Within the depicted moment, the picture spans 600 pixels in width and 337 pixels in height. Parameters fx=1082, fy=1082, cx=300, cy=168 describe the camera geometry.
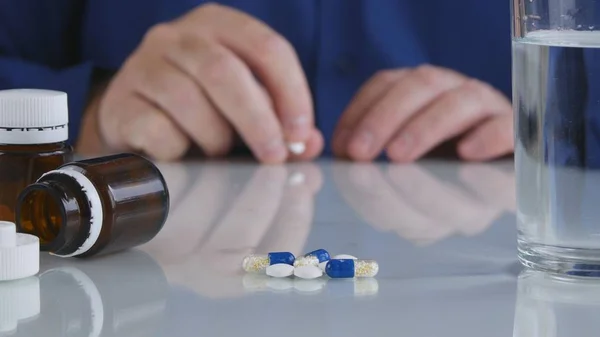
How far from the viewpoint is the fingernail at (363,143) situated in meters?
1.34

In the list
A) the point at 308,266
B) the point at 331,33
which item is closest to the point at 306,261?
the point at 308,266

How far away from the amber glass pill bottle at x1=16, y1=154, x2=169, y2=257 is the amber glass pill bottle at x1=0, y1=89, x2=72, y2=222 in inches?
2.1

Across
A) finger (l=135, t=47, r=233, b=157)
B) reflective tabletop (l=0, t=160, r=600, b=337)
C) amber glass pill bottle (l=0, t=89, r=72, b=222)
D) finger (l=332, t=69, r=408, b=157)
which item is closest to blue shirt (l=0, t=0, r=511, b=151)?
finger (l=332, t=69, r=408, b=157)

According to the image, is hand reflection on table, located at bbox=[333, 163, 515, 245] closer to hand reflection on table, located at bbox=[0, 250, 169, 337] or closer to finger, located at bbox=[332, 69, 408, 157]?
finger, located at bbox=[332, 69, 408, 157]

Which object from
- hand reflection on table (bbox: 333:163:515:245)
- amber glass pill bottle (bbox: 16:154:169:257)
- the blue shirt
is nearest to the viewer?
amber glass pill bottle (bbox: 16:154:169:257)

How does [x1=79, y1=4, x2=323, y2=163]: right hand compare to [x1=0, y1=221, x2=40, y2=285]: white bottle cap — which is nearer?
[x1=0, y1=221, x2=40, y2=285]: white bottle cap

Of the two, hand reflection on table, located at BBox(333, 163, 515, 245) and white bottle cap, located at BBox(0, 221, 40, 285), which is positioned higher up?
white bottle cap, located at BBox(0, 221, 40, 285)

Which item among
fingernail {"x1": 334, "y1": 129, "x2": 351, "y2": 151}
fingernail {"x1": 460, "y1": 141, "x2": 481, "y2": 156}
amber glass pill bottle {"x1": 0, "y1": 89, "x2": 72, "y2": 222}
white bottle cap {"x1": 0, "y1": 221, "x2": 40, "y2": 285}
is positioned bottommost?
fingernail {"x1": 460, "y1": 141, "x2": 481, "y2": 156}

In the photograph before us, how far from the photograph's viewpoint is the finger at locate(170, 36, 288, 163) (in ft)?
4.25

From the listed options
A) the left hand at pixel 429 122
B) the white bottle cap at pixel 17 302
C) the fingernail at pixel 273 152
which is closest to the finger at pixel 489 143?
the left hand at pixel 429 122

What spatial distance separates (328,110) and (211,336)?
910 millimetres

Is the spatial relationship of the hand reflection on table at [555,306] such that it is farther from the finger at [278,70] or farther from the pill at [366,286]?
the finger at [278,70]

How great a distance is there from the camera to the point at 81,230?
0.78 meters

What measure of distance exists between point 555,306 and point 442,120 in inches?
25.6
